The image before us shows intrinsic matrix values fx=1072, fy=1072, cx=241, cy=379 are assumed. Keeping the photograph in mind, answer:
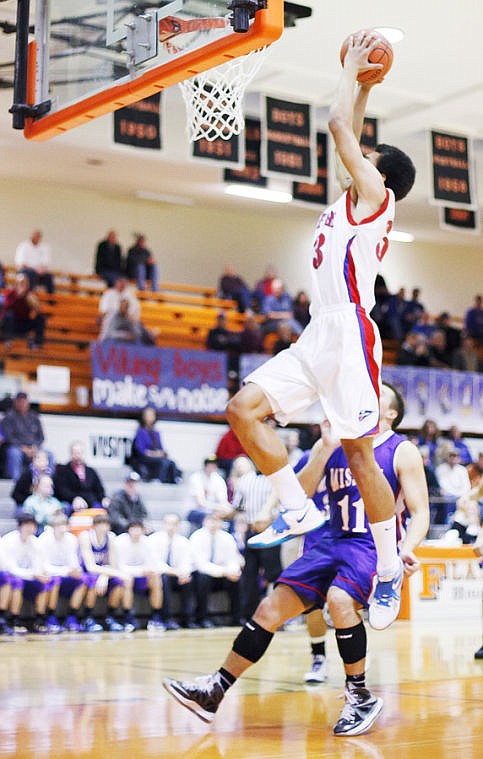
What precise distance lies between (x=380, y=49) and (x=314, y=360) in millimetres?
1381

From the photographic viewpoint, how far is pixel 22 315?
648 inches

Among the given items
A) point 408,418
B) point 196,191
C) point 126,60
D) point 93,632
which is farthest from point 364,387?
point 196,191

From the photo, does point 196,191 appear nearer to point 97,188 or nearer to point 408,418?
point 97,188

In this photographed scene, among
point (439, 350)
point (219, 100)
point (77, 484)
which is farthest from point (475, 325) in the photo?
point (219, 100)

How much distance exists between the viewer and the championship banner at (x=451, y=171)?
1470 cm

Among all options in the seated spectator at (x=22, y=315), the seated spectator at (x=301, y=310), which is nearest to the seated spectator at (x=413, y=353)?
the seated spectator at (x=301, y=310)

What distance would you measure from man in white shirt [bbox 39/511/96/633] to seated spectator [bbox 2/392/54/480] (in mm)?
2245

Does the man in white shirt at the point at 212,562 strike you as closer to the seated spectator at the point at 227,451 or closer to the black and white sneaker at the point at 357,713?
the seated spectator at the point at 227,451

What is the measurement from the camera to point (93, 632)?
39.5 feet

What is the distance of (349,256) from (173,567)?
8.75m

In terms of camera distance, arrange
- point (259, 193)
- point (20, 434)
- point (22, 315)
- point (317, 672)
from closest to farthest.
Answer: point (317, 672) < point (20, 434) < point (22, 315) < point (259, 193)

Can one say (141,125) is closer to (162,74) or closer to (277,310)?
(162,74)

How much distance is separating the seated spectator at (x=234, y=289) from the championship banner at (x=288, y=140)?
6.37 metres

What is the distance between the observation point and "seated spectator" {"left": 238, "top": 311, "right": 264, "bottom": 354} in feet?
59.9
